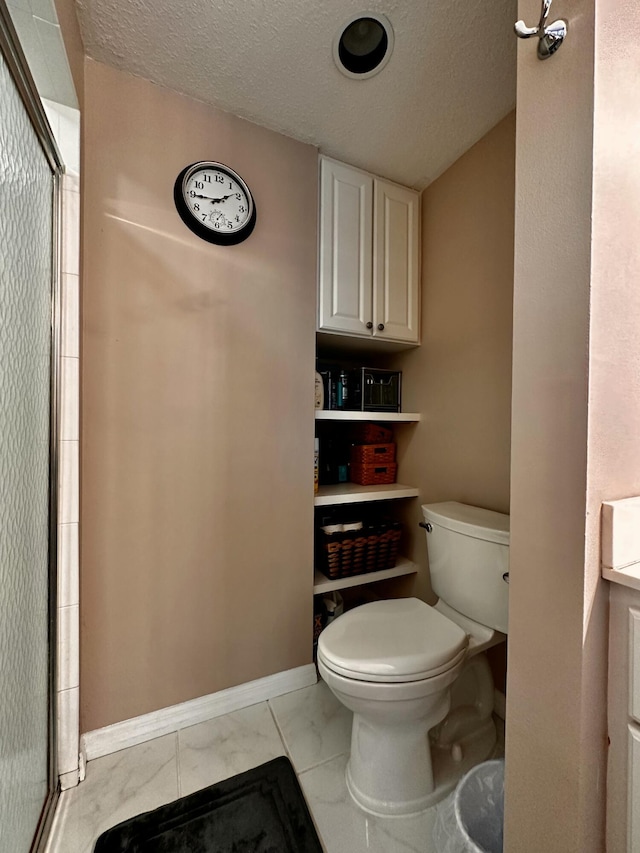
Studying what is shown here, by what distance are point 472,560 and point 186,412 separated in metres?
1.08

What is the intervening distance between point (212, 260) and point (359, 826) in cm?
175

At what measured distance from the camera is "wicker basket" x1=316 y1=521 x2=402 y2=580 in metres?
1.56

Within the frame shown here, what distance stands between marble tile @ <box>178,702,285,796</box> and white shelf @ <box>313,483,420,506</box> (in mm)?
795

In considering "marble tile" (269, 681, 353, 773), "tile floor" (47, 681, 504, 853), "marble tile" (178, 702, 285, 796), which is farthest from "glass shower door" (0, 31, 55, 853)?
"marble tile" (269, 681, 353, 773)

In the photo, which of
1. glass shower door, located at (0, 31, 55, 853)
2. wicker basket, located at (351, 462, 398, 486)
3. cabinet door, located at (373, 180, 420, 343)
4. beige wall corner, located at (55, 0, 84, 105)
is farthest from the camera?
wicker basket, located at (351, 462, 398, 486)

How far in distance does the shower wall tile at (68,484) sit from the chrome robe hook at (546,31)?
4.38ft

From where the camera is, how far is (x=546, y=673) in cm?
60

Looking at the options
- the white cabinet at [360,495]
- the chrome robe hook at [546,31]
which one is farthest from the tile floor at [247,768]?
the chrome robe hook at [546,31]

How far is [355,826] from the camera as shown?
0.92 m

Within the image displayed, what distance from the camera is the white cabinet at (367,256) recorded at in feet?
4.81

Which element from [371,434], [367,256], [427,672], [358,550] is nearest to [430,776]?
[427,672]

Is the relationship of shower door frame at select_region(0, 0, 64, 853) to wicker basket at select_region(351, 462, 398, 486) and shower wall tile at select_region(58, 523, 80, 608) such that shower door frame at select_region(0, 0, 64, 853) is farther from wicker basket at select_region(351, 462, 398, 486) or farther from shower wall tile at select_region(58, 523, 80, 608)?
wicker basket at select_region(351, 462, 398, 486)

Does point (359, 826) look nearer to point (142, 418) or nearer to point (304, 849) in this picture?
point (304, 849)

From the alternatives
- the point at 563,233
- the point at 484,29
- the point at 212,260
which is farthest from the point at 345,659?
the point at 484,29
